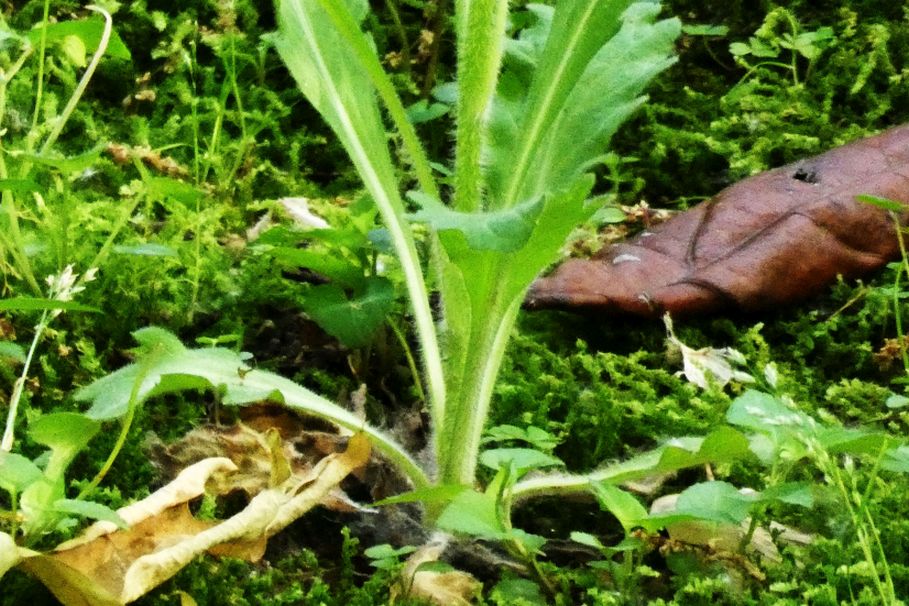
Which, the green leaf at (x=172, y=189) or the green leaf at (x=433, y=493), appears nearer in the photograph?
the green leaf at (x=433, y=493)

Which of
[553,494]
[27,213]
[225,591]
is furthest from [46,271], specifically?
[553,494]

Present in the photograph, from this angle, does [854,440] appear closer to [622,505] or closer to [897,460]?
[897,460]

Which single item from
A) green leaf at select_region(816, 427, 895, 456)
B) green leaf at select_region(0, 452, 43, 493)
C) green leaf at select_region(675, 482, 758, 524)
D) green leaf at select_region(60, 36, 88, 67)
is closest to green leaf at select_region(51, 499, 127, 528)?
green leaf at select_region(0, 452, 43, 493)

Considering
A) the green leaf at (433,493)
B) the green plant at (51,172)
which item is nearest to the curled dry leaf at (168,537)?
the green leaf at (433,493)

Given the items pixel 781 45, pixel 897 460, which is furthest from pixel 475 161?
pixel 781 45

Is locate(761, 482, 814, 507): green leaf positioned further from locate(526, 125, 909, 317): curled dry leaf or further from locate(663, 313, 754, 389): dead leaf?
locate(526, 125, 909, 317): curled dry leaf

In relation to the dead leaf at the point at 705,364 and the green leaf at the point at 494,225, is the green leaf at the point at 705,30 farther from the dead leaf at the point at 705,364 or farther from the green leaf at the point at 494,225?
the green leaf at the point at 494,225
